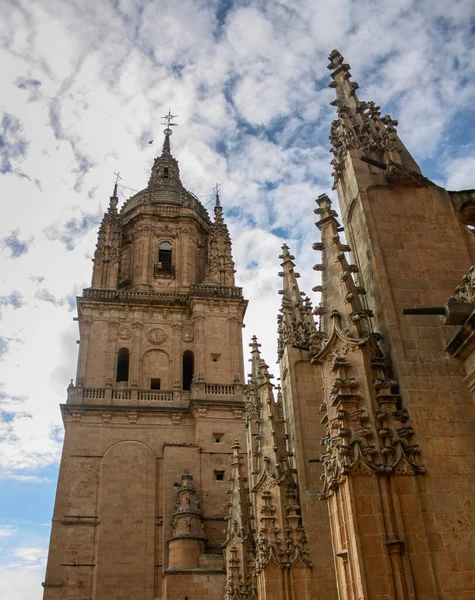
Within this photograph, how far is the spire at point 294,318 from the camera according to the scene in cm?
1614

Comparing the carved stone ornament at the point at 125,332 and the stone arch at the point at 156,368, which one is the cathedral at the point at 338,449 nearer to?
the stone arch at the point at 156,368

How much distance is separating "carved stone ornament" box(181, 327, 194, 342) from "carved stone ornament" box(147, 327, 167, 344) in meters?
1.05

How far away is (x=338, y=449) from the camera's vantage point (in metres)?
8.03

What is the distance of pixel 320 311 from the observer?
9.64 meters

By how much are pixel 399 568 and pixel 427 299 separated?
3.91 metres

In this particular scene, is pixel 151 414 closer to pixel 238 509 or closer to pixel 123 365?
pixel 123 365

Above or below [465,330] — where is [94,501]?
above

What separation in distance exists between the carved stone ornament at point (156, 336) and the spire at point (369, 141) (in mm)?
26084

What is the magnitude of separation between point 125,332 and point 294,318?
71.3ft

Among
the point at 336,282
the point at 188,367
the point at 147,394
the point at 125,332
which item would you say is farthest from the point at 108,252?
the point at 336,282

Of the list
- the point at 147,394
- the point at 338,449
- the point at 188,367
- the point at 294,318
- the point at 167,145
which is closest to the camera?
the point at 338,449

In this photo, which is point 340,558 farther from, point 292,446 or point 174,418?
point 174,418

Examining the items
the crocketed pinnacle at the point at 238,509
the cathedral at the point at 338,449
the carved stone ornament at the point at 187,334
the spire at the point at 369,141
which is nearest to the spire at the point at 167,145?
the carved stone ornament at the point at 187,334

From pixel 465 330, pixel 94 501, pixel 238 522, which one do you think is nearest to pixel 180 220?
pixel 94 501
